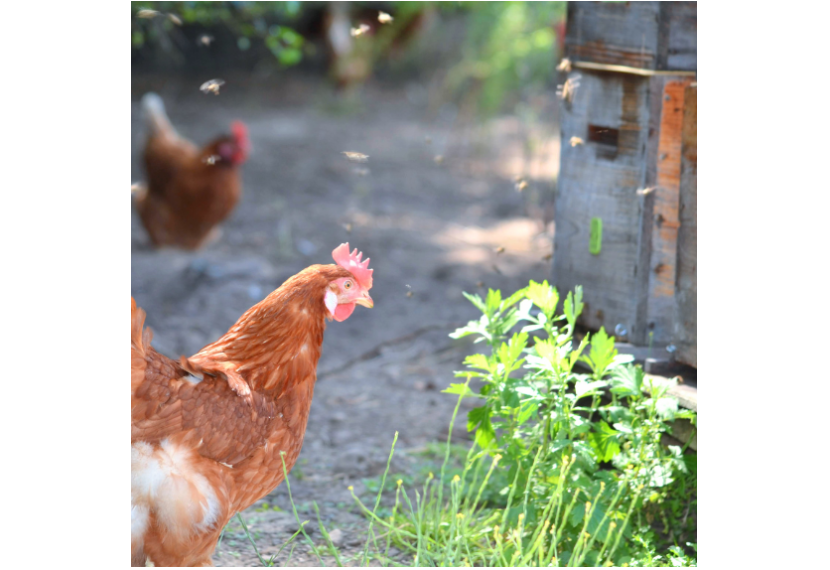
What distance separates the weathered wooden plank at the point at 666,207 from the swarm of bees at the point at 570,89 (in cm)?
29

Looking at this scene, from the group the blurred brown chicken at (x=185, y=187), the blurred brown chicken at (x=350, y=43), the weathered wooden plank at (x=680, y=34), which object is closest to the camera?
the weathered wooden plank at (x=680, y=34)

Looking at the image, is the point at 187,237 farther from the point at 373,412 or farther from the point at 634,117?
the point at 634,117

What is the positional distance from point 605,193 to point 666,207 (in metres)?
0.23

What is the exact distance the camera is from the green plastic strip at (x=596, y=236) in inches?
109

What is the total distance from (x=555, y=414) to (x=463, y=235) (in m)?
4.00

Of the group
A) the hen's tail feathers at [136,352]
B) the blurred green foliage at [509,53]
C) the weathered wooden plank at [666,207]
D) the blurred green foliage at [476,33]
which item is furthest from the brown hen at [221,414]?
the blurred green foliage at [509,53]

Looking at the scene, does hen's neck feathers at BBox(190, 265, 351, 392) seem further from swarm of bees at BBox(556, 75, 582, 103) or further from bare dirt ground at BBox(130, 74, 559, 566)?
swarm of bees at BBox(556, 75, 582, 103)

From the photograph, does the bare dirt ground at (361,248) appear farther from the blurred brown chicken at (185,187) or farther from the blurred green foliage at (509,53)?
the blurred green foliage at (509,53)

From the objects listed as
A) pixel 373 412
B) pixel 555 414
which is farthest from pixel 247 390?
pixel 373 412

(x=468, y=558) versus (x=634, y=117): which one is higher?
(x=634, y=117)

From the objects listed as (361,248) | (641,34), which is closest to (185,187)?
(361,248)

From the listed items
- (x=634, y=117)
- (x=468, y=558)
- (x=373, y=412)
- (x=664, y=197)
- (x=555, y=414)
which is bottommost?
(x=373, y=412)

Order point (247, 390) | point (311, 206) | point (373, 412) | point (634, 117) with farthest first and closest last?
point (311, 206), point (373, 412), point (634, 117), point (247, 390)
